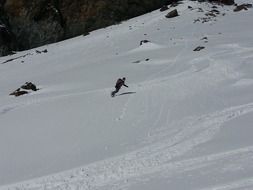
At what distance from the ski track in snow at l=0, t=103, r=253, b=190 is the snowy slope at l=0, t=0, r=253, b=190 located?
0.02 meters

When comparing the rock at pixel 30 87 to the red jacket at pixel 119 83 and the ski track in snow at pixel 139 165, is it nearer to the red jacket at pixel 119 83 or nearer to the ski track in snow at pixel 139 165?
the red jacket at pixel 119 83

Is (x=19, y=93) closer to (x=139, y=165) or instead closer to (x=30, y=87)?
(x=30, y=87)

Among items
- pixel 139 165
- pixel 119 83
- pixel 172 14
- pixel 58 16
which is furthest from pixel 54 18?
pixel 139 165

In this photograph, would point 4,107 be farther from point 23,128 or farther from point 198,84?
point 198,84

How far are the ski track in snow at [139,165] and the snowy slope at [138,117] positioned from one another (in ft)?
0.06

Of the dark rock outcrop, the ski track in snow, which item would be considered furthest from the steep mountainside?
the ski track in snow

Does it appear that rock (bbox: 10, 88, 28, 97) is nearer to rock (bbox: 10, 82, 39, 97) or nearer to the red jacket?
rock (bbox: 10, 82, 39, 97)

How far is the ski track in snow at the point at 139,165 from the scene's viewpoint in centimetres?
766

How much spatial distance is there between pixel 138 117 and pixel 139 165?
307 cm

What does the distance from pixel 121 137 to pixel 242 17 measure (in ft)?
49.3

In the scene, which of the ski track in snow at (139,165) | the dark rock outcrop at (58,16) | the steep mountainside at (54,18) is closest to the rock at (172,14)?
the steep mountainside at (54,18)

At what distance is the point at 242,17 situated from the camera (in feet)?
76.2

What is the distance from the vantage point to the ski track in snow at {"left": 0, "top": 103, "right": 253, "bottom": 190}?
7.66m

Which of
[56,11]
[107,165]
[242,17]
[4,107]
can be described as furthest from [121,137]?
[56,11]
